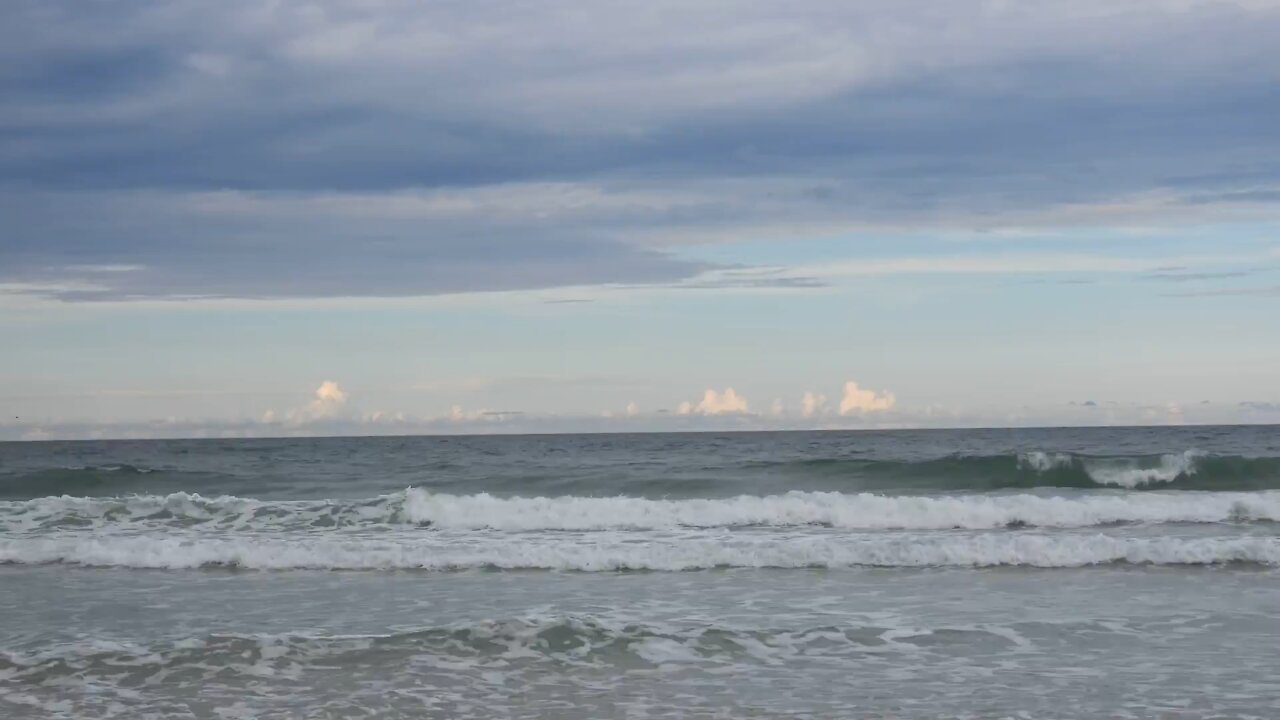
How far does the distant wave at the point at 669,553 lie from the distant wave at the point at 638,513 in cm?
342

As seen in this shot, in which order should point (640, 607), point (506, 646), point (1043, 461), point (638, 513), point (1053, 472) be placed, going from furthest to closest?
point (1043, 461) → point (1053, 472) → point (638, 513) → point (640, 607) → point (506, 646)

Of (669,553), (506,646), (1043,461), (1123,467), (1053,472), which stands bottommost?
(506,646)

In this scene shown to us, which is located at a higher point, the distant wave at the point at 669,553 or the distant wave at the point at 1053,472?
the distant wave at the point at 1053,472

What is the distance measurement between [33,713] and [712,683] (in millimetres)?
5396

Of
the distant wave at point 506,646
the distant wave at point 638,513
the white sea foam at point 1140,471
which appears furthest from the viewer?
the white sea foam at point 1140,471

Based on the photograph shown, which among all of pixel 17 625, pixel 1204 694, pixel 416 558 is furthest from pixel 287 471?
pixel 1204 694

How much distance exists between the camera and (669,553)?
1697 cm

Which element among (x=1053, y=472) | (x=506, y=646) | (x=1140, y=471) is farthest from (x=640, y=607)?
(x=1140, y=471)

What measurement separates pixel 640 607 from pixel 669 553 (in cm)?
391

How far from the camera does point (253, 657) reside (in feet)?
34.8

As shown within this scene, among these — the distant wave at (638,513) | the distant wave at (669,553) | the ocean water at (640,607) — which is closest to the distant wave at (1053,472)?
the ocean water at (640,607)

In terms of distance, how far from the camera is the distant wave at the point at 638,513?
21.6 m

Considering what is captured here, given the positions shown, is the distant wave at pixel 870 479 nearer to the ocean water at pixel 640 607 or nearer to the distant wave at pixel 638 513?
the distant wave at pixel 638 513

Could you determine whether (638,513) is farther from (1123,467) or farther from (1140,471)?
(1123,467)
